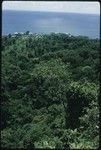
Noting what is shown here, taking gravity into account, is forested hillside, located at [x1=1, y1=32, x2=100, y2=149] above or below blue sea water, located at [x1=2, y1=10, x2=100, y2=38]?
below

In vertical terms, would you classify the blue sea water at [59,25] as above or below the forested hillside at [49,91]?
above

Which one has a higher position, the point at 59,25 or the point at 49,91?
the point at 59,25

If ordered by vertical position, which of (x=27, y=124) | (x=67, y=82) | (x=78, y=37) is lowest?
(x=27, y=124)

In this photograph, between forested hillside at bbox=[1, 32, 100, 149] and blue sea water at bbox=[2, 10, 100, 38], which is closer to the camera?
forested hillside at bbox=[1, 32, 100, 149]

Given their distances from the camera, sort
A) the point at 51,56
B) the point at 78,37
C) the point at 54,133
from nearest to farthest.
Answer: the point at 54,133 < the point at 51,56 < the point at 78,37

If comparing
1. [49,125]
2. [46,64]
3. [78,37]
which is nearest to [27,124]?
[49,125]

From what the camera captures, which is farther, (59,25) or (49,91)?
(59,25)

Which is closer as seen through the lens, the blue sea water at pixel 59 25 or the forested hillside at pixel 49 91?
the forested hillside at pixel 49 91

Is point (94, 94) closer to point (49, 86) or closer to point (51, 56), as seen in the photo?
point (49, 86)
